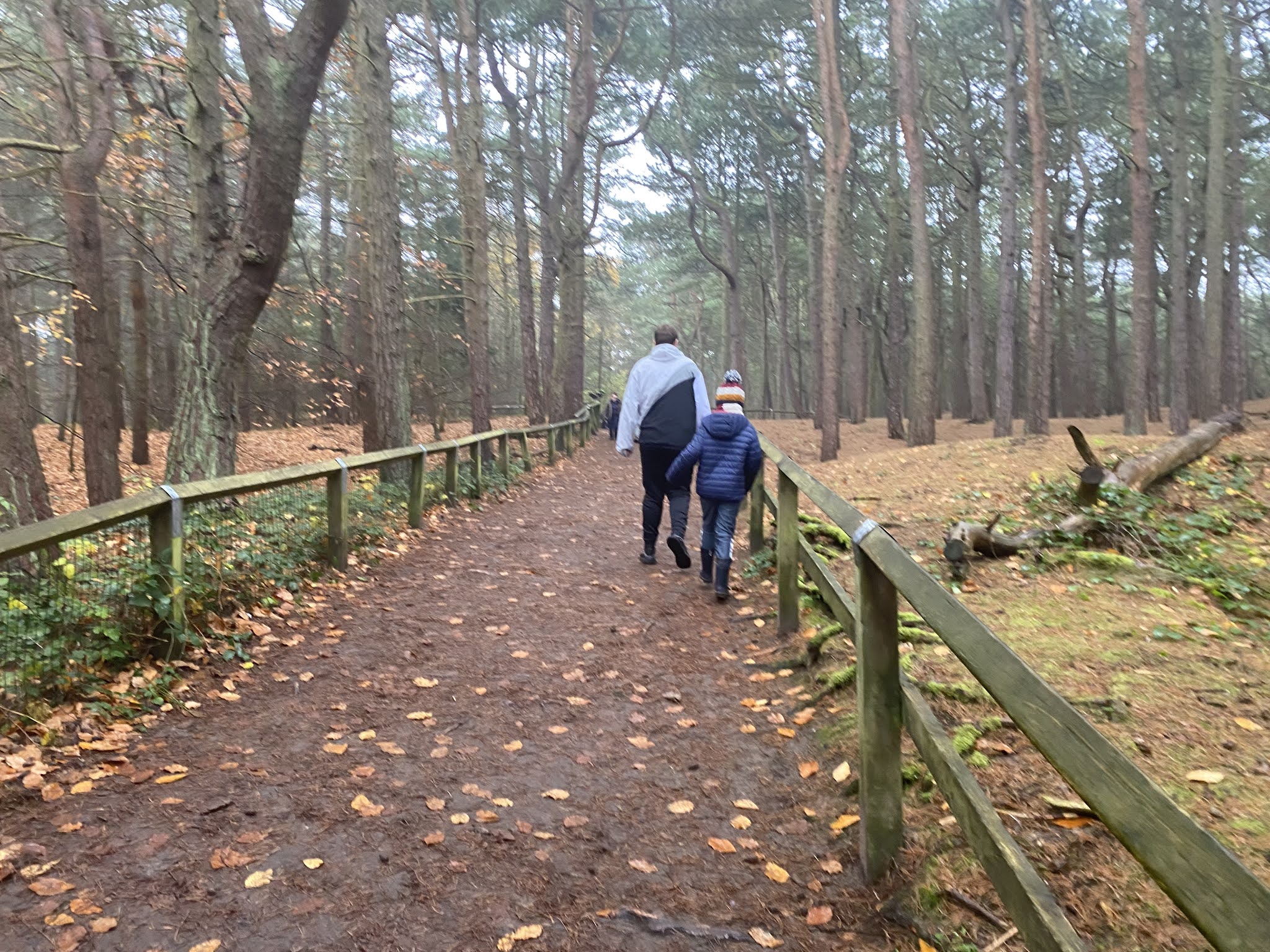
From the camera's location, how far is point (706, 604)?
22.1 ft

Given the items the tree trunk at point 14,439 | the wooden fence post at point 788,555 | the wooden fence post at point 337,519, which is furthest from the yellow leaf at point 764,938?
the tree trunk at point 14,439

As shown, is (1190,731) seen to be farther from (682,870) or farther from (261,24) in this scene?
(261,24)

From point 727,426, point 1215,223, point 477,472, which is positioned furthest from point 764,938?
point 1215,223

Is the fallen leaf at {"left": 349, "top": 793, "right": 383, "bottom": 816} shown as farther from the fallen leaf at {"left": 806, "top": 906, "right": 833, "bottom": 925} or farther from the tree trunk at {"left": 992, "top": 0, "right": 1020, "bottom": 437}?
the tree trunk at {"left": 992, "top": 0, "right": 1020, "bottom": 437}

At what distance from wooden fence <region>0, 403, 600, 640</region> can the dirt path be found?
762 mm

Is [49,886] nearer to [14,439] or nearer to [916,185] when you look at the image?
[14,439]

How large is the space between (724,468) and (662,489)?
3.89ft

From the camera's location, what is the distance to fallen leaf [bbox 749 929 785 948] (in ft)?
8.61

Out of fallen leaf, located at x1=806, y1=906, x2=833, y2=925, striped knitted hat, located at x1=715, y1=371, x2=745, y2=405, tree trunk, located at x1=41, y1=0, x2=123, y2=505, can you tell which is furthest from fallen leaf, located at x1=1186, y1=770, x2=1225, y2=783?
tree trunk, located at x1=41, y1=0, x2=123, y2=505

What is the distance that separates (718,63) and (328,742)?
23336 mm

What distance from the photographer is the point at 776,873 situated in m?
3.05

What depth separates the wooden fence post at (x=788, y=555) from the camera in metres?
5.68

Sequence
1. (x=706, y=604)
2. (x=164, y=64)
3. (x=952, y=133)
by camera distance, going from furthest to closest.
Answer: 1. (x=952, y=133)
2. (x=164, y=64)
3. (x=706, y=604)

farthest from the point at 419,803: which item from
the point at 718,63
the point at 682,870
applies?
the point at 718,63
